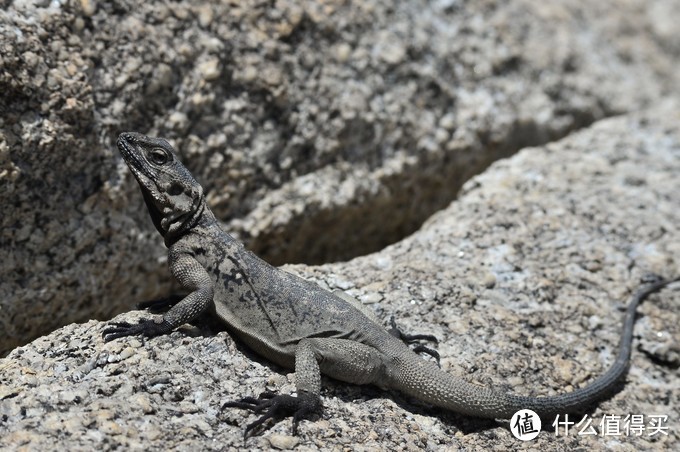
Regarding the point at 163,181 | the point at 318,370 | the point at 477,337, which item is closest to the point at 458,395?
the point at 477,337

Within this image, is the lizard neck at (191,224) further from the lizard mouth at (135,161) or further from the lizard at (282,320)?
the lizard mouth at (135,161)

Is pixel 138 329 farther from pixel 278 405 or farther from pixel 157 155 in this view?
pixel 157 155

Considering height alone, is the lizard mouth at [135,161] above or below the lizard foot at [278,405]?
above

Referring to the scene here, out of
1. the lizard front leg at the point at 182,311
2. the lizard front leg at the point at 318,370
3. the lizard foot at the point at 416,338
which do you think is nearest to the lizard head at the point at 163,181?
the lizard front leg at the point at 182,311

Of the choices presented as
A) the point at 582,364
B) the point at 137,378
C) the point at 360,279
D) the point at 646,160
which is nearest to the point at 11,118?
the point at 137,378

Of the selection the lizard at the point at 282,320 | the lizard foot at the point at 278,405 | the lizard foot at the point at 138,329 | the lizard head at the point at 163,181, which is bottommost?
the lizard foot at the point at 278,405

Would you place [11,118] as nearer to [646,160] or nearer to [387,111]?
[387,111]
